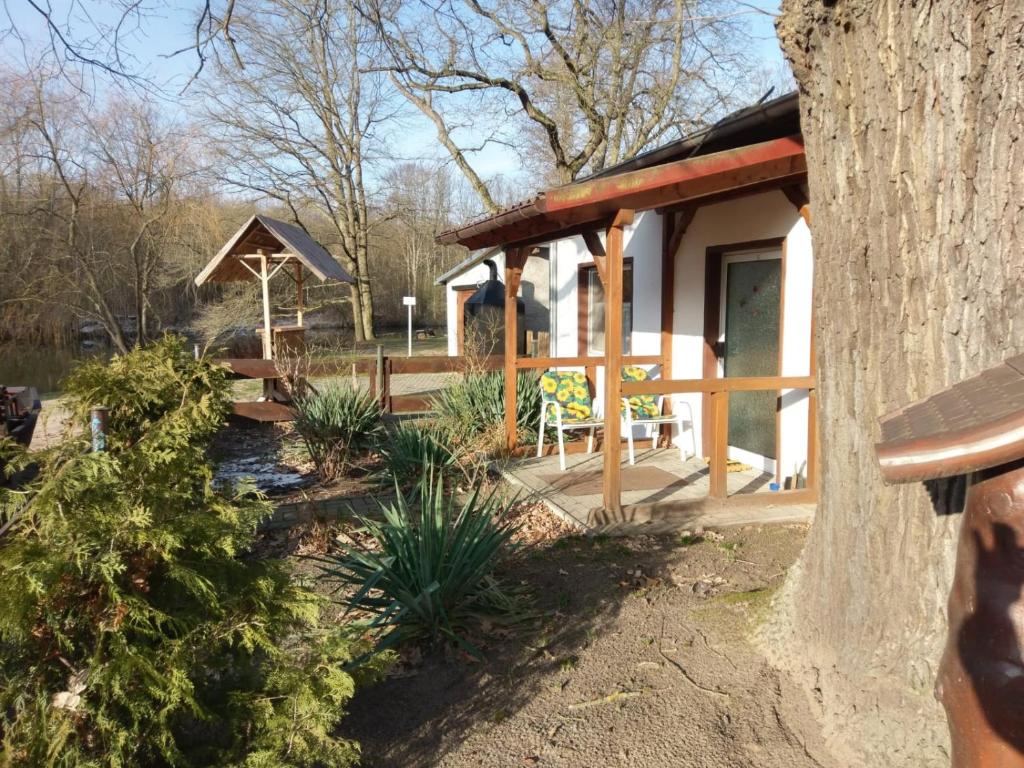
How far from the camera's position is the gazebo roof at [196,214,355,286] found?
1005 cm

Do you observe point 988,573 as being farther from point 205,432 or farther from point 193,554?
point 205,432

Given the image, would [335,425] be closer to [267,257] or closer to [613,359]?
[613,359]

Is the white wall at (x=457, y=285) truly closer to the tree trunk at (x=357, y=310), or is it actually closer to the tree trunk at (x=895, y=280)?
the tree trunk at (x=357, y=310)

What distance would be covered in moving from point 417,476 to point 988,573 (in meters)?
5.27

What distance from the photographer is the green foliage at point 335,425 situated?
22.4 ft

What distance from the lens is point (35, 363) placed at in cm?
1975

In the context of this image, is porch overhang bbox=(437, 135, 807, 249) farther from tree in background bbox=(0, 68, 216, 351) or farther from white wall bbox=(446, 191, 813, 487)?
tree in background bbox=(0, 68, 216, 351)

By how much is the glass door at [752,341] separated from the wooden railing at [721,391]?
0.91 m

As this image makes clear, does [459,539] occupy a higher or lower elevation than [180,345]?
lower

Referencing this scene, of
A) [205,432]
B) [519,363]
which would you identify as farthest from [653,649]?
[519,363]

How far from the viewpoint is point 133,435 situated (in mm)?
2396

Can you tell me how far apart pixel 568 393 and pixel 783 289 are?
7.80 ft

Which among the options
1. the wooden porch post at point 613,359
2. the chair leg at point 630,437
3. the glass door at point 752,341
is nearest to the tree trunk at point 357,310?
the chair leg at point 630,437

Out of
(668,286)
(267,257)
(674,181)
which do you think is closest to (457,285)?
(267,257)
